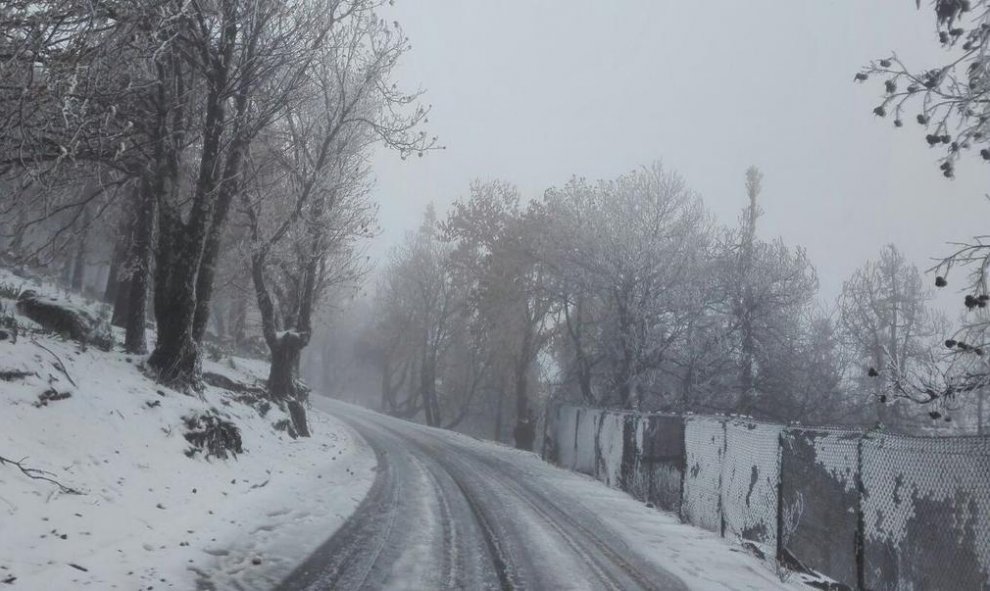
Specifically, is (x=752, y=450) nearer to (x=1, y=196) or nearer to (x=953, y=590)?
(x=953, y=590)

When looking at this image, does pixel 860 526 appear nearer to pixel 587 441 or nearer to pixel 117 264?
pixel 587 441

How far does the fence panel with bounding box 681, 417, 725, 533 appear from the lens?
12344 mm

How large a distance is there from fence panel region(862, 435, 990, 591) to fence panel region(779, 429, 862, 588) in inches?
14.9

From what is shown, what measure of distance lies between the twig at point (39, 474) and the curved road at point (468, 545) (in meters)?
2.64

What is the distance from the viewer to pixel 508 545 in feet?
30.0

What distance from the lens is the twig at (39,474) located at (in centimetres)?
718

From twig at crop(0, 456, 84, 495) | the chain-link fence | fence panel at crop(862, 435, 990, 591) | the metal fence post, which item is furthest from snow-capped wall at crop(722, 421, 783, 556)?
twig at crop(0, 456, 84, 495)

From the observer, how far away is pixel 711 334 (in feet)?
92.8

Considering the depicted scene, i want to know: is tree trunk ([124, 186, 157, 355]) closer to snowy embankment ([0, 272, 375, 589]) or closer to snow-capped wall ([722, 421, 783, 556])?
snowy embankment ([0, 272, 375, 589])

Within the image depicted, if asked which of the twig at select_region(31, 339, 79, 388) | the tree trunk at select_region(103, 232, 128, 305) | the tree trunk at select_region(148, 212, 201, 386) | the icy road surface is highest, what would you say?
the tree trunk at select_region(103, 232, 128, 305)

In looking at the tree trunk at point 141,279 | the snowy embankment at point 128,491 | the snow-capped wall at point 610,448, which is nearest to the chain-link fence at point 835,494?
the snow-capped wall at point 610,448

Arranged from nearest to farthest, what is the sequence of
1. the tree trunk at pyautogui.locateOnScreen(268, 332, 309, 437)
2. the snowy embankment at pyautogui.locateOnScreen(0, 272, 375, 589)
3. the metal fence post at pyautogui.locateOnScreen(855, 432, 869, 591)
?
the snowy embankment at pyautogui.locateOnScreen(0, 272, 375, 589) → the metal fence post at pyautogui.locateOnScreen(855, 432, 869, 591) → the tree trunk at pyautogui.locateOnScreen(268, 332, 309, 437)

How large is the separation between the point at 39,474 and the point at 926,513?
9.08m

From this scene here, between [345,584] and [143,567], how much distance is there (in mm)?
1778
